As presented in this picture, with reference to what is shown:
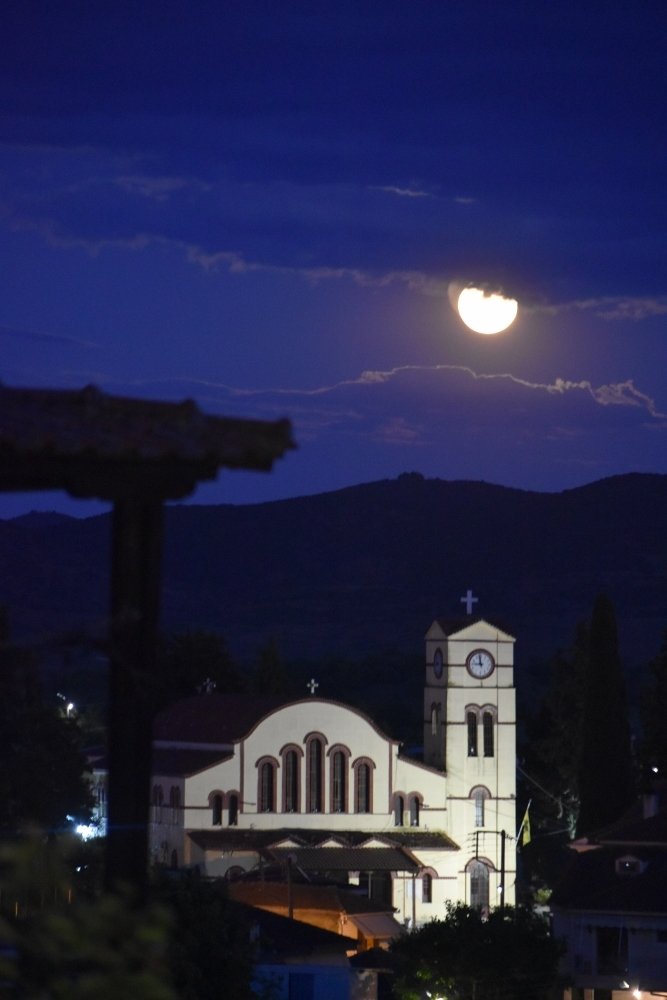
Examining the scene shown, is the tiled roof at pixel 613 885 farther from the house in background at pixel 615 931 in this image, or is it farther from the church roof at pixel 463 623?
the church roof at pixel 463 623

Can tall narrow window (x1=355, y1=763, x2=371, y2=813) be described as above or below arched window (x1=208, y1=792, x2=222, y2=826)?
above

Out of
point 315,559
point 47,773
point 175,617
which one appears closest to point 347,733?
point 47,773

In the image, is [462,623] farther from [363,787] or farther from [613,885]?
[613,885]

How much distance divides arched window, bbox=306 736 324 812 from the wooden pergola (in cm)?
5942

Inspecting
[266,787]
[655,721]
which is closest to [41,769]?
[266,787]

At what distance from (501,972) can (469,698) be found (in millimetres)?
29454

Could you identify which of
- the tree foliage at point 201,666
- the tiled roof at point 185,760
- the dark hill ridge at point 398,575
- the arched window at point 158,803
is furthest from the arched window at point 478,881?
the dark hill ridge at point 398,575

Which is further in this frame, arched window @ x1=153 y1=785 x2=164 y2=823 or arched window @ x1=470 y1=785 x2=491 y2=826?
arched window @ x1=470 y1=785 x2=491 y2=826

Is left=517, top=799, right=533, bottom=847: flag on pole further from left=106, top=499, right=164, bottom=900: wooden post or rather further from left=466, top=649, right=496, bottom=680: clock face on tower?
left=106, top=499, right=164, bottom=900: wooden post

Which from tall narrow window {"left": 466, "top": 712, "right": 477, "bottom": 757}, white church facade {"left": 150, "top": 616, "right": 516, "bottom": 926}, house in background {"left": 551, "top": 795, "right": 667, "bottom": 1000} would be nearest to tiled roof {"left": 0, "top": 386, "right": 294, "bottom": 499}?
house in background {"left": 551, "top": 795, "right": 667, "bottom": 1000}

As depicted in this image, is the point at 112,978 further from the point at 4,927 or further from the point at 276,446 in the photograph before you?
the point at 276,446

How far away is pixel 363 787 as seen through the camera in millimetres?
68812

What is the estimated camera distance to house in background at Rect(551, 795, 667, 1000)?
4372 cm

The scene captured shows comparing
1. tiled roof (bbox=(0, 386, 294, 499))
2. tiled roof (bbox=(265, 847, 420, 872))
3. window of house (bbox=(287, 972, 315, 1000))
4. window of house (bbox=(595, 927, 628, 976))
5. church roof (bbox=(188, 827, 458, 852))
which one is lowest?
window of house (bbox=(287, 972, 315, 1000))
